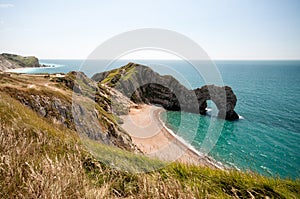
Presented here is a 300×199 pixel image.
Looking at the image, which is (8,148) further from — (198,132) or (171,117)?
(171,117)

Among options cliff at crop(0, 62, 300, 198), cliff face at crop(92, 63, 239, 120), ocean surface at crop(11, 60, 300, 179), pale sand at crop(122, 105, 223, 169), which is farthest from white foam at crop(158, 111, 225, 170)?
cliff at crop(0, 62, 300, 198)

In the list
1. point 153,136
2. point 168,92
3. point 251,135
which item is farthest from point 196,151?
point 168,92

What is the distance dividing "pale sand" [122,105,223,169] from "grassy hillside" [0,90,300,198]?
2763 cm

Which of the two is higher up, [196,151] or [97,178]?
[97,178]

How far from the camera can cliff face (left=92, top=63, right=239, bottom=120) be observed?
74.1 metres

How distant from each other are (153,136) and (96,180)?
140ft

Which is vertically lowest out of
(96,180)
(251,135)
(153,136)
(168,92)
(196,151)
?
(251,135)

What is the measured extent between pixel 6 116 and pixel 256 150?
46.7 m

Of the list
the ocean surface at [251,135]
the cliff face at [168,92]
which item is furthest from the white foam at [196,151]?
the cliff face at [168,92]

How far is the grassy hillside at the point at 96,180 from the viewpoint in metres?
2.91

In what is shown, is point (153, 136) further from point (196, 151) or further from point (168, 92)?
point (168, 92)

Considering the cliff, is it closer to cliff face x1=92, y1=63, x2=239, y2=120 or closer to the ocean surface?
the ocean surface

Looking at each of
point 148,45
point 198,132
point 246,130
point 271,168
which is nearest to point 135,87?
point 198,132

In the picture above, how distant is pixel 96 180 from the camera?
4215 mm
